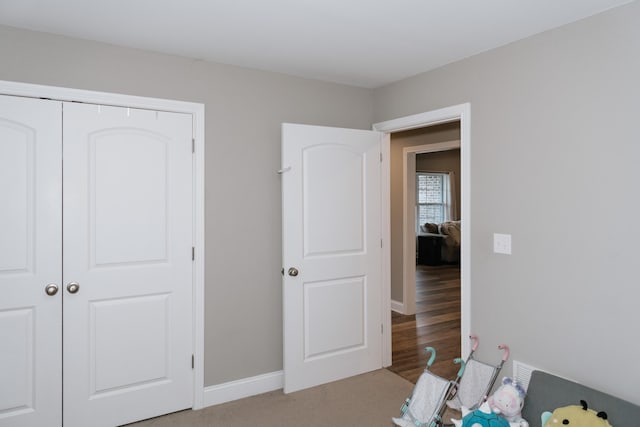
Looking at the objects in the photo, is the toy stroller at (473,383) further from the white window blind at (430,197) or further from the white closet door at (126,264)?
the white window blind at (430,197)

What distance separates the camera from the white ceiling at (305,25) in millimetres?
2051

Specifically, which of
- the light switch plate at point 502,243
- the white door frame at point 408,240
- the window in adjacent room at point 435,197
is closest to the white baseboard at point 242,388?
the light switch plate at point 502,243

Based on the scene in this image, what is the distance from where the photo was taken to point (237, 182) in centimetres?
300

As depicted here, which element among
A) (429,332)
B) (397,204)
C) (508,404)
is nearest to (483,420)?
(508,404)

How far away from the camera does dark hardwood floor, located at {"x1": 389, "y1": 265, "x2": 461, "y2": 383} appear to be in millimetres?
3605

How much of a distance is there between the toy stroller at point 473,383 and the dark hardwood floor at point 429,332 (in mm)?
854

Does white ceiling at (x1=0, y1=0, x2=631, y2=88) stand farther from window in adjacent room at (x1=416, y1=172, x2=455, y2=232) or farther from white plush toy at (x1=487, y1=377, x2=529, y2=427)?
window in adjacent room at (x1=416, y1=172, x2=455, y2=232)

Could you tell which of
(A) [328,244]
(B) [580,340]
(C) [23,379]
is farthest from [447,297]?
(C) [23,379]

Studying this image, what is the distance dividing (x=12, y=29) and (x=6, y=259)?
1293 mm

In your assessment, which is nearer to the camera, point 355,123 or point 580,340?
point 580,340

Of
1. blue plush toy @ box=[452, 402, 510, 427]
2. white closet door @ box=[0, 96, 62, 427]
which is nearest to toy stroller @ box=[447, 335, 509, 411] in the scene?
blue plush toy @ box=[452, 402, 510, 427]

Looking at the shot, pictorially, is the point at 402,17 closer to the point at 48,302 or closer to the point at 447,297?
the point at 48,302

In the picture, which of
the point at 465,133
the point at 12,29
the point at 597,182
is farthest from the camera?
the point at 465,133

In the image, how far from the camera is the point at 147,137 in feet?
8.82
